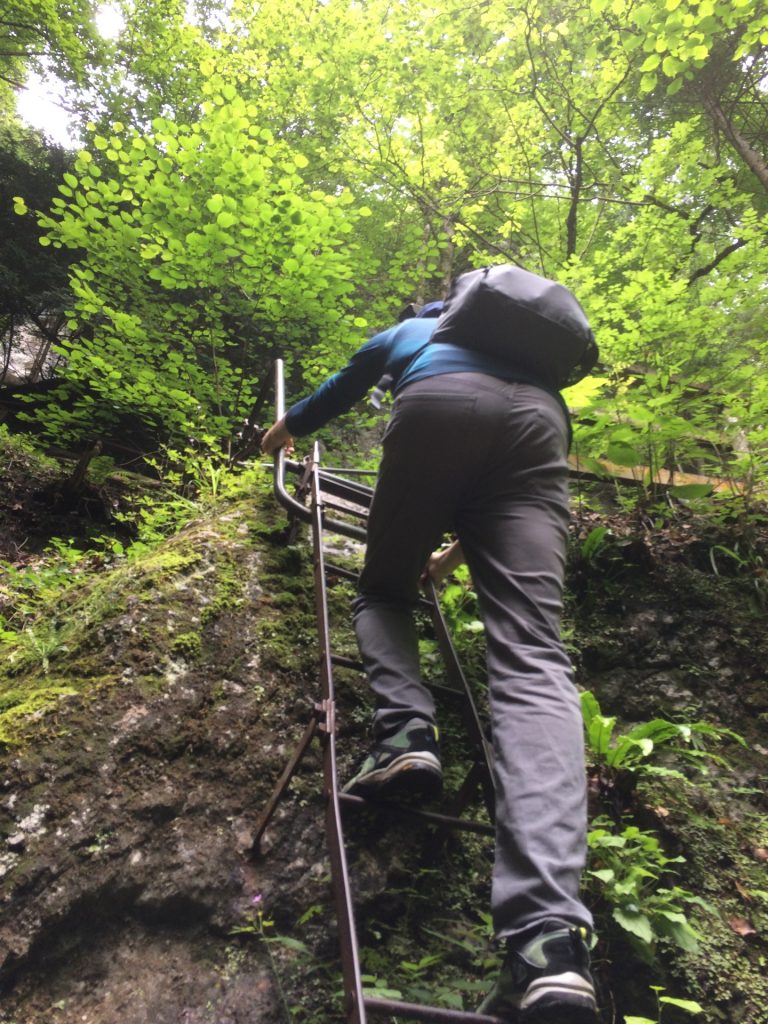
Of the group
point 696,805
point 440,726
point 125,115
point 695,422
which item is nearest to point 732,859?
point 696,805

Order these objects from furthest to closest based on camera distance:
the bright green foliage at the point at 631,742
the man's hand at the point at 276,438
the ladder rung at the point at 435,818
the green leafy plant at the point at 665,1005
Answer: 1. the man's hand at the point at 276,438
2. the bright green foliage at the point at 631,742
3. the ladder rung at the point at 435,818
4. the green leafy plant at the point at 665,1005

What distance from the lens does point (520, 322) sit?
1755 millimetres

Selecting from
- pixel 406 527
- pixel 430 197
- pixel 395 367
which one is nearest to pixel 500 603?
pixel 406 527

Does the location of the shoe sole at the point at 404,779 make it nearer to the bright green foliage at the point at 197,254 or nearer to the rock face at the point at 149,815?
the rock face at the point at 149,815

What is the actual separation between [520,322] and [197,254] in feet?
15.6

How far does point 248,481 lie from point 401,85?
26.0ft

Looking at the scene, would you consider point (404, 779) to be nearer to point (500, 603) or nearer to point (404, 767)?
point (404, 767)

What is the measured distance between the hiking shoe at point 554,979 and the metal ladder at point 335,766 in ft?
0.41

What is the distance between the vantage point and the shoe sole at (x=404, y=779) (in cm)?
152

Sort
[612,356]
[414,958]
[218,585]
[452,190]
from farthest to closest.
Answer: [452,190] < [612,356] < [218,585] < [414,958]

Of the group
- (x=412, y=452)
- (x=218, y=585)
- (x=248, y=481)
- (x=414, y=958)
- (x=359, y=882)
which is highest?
(x=412, y=452)

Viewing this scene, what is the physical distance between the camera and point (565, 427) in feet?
6.29

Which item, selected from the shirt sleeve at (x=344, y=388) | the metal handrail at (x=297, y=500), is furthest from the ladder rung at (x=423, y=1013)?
the shirt sleeve at (x=344, y=388)

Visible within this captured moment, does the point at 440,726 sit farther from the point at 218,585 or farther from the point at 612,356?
the point at 612,356
